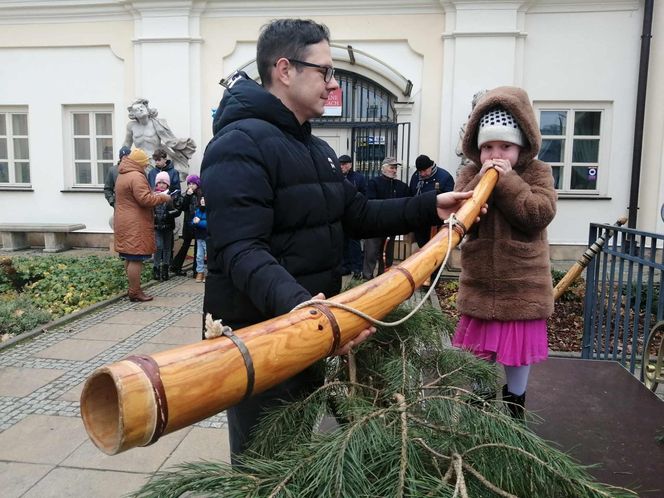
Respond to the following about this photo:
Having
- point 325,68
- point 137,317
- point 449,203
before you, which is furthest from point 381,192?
point 325,68

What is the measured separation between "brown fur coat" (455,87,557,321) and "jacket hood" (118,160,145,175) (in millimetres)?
5271

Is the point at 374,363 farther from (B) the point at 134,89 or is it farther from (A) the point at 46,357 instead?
(B) the point at 134,89

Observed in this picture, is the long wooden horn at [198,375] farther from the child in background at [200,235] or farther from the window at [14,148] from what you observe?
the window at [14,148]

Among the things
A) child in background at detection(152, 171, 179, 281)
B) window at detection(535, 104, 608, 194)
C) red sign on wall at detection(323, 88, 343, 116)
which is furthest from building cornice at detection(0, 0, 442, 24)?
child in background at detection(152, 171, 179, 281)

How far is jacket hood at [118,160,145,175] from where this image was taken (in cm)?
676

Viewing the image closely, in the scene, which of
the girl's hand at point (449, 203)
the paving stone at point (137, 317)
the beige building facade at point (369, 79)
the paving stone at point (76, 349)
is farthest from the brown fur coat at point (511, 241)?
the beige building facade at point (369, 79)

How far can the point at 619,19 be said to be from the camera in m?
8.97

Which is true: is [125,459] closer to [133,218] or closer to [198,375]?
[198,375]

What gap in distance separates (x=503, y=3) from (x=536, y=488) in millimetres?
9319

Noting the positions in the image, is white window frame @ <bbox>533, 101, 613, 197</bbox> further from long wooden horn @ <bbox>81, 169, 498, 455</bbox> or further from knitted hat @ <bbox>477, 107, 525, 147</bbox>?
long wooden horn @ <bbox>81, 169, 498, 455</bbox>

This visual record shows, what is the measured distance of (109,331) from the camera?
5.52 m

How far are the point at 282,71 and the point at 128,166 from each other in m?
5.64

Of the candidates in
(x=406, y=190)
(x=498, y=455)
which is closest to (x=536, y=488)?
(x=498, y=455)

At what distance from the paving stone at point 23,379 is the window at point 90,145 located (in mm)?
6979
